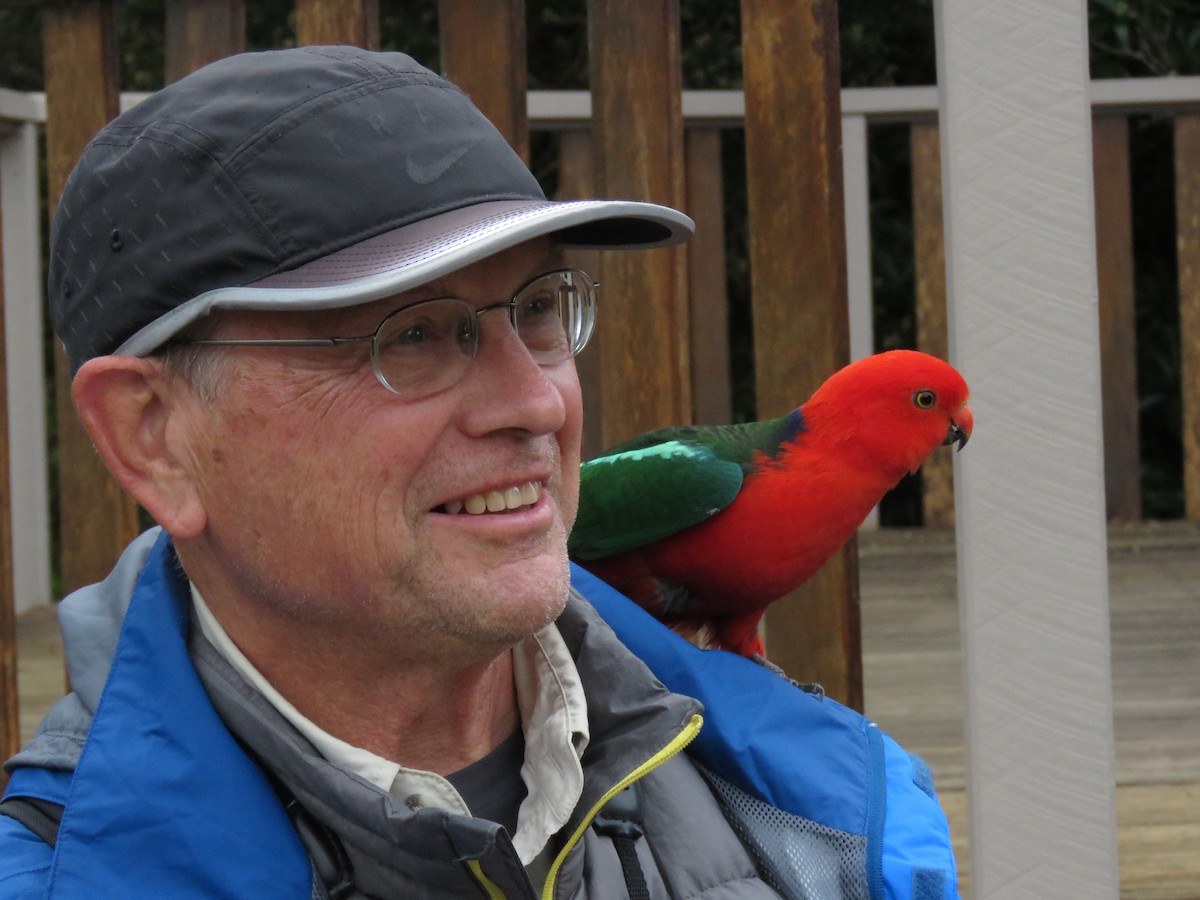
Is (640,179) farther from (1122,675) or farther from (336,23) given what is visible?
(1122,675)

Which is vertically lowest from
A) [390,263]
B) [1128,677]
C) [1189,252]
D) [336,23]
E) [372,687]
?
[1128,677]

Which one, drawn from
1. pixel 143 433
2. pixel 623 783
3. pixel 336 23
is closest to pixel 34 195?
pixel 336 23

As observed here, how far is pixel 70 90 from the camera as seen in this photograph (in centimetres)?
185

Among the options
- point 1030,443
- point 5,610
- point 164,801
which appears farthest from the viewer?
point 5,610

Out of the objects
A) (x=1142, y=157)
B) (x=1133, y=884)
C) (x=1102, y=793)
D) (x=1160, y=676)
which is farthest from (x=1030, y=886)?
(x=1142, y=157)

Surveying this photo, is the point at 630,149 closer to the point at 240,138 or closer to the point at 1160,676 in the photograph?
the point at 240,138

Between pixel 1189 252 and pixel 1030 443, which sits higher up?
pixel 1189 252

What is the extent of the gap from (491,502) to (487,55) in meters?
0.87

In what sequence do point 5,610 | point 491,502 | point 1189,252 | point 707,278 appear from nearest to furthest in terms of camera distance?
point 491,502
point 5,610
point 707,278
point 1189,252

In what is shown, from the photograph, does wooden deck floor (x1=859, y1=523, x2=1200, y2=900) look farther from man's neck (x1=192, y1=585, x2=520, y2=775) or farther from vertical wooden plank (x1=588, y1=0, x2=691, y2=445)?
man's neck (x1=192, y1=585, x2=520, y2=775)

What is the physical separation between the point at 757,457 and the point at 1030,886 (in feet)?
1.92

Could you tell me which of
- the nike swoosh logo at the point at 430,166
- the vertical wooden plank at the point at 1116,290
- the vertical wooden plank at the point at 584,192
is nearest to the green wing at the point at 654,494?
the nike swoosh logo at the point at 430,166

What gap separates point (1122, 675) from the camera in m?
3.50

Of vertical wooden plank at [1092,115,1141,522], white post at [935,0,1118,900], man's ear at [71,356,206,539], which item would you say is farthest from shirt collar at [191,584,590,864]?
vertical wooden plank at [1092,115,1141,522]
